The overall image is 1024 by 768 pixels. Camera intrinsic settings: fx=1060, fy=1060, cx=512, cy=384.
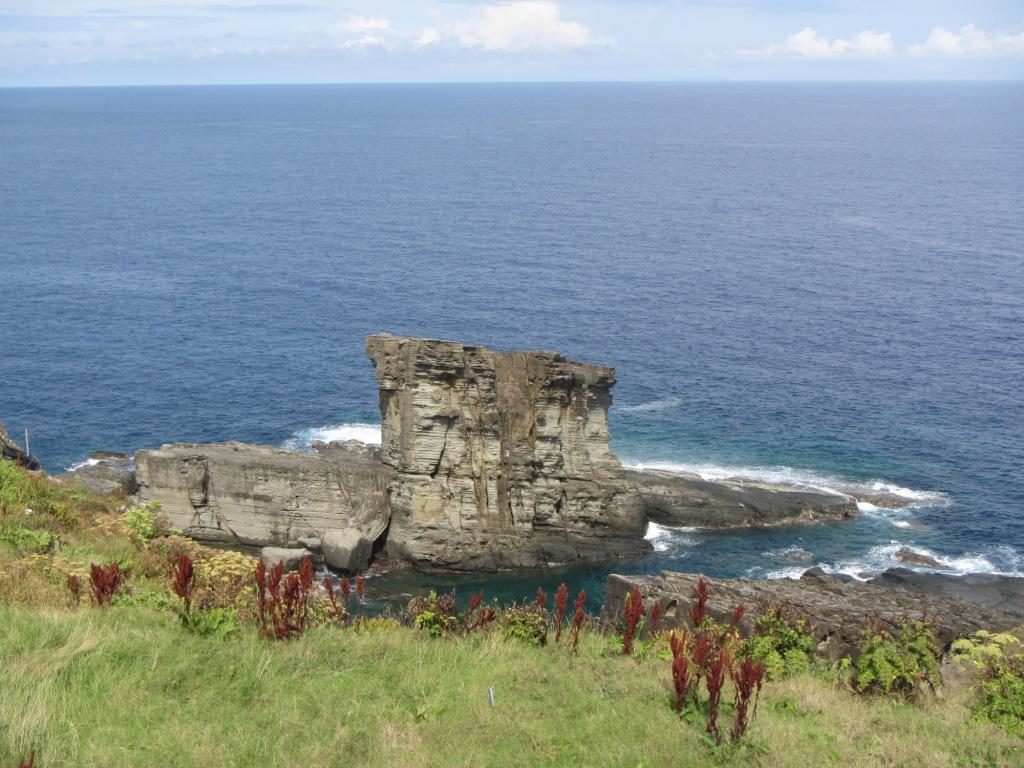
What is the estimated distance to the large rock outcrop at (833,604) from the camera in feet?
98.7

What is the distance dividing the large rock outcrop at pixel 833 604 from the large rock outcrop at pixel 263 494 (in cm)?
1450

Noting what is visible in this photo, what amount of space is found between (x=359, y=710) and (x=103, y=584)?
5099 mm

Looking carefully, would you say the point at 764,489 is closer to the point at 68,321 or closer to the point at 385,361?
the point at 385,361

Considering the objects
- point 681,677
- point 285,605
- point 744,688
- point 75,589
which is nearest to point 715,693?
point 744,688

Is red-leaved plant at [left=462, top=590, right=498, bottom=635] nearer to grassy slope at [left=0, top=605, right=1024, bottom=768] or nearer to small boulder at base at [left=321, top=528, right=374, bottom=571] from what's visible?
grassy slope at [left=0, top=605, right=1024, bottom=768]

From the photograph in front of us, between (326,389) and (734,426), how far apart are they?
86.0 feet

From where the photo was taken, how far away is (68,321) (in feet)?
267

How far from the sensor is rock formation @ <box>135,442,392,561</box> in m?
47.7

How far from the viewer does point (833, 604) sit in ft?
112

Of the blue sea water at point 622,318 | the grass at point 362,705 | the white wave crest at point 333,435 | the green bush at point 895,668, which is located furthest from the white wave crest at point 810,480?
the grass at point 362,705

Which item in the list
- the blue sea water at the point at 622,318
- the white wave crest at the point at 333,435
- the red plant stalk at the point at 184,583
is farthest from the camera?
the white wave crest at the point at 333,435

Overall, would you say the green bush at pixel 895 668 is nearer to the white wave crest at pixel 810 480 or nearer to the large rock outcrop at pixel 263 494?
the large rock outcrop at pixel 263 494

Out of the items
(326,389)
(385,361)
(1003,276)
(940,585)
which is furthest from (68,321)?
(1003,276)

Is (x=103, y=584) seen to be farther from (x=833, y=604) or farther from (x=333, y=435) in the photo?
(x=333, y=435)
